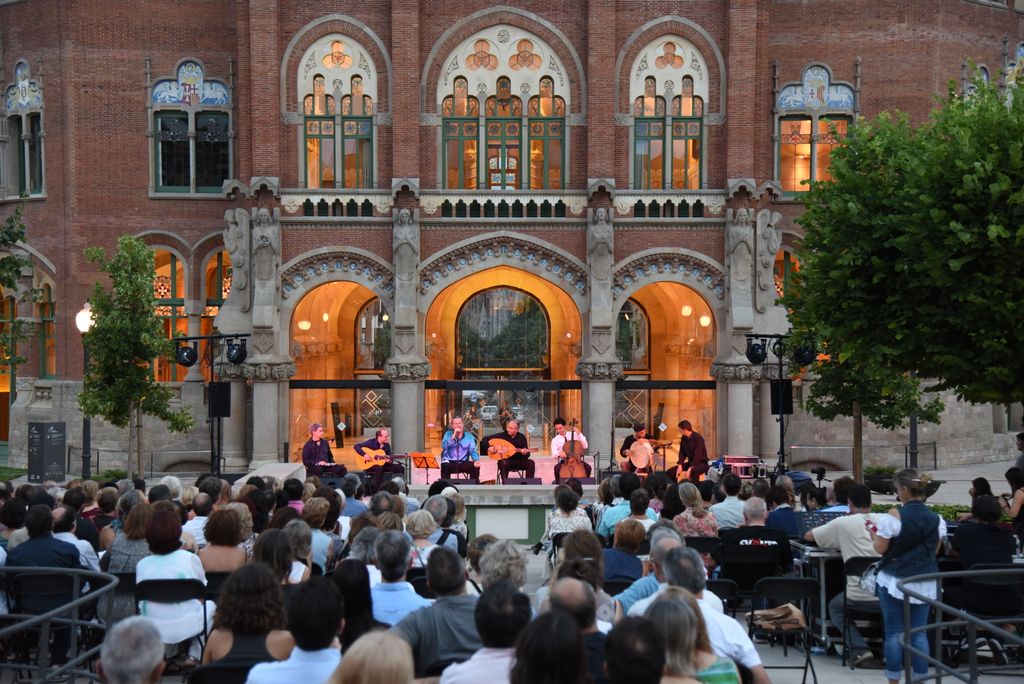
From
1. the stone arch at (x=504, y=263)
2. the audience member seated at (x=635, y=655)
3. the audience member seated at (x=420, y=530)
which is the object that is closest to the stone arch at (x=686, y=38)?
the stone arch at (x=504, y=263)

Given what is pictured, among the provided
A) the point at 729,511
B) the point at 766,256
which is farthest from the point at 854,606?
the point at 766,256

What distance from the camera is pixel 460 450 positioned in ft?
80.1

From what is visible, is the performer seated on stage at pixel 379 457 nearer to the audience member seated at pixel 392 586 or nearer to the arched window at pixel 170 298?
the arched window at pixel 170 298

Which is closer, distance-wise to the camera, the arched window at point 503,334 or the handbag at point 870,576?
the handbag at point 870,576

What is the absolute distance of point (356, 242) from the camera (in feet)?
98.4

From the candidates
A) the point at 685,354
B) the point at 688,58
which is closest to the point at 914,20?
the point at 688,58

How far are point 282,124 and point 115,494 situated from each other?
18086 mm

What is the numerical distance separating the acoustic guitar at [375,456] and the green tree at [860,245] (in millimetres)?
9407

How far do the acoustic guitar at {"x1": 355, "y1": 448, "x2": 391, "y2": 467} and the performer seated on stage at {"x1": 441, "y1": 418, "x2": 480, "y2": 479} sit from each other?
1524 mm

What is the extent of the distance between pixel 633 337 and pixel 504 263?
268 inches

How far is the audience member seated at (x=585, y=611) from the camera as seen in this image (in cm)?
676

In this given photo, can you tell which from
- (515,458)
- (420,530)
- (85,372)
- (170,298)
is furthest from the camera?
(170,298)

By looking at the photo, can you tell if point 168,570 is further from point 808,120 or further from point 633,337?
point 633,337

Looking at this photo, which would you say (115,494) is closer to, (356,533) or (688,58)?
(356,533)
